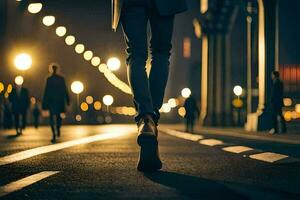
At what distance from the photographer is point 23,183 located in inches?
163

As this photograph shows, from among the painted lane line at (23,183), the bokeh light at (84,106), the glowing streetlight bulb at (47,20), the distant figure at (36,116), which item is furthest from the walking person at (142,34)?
the bokeh light at (84,106)

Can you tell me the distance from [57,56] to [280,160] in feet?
284

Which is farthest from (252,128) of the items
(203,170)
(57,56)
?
(57,56)

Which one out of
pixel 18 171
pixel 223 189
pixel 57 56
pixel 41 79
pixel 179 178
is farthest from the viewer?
pixel 57 56

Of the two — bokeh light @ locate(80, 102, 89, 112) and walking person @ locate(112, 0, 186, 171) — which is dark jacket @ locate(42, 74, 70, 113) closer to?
walking person @ locate(112, 0, 186, 171)

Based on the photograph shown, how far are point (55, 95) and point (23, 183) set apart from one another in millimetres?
11077

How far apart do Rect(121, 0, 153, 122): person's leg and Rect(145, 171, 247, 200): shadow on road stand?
883mm

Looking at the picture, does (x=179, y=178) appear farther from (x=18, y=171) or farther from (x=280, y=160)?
(x=280, y=160)

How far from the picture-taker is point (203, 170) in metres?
4.93

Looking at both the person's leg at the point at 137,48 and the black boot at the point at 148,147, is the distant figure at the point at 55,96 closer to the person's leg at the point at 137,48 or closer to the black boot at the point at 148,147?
the person's leg at the point at 137,48

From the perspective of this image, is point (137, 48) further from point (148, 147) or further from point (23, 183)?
point (23, 183)

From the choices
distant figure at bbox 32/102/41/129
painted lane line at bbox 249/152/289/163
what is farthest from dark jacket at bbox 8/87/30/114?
painted lane line at bbox 249/152/289/163

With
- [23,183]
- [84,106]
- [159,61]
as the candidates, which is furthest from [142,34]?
[84,106]

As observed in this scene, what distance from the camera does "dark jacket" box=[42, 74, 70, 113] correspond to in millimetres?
15094
